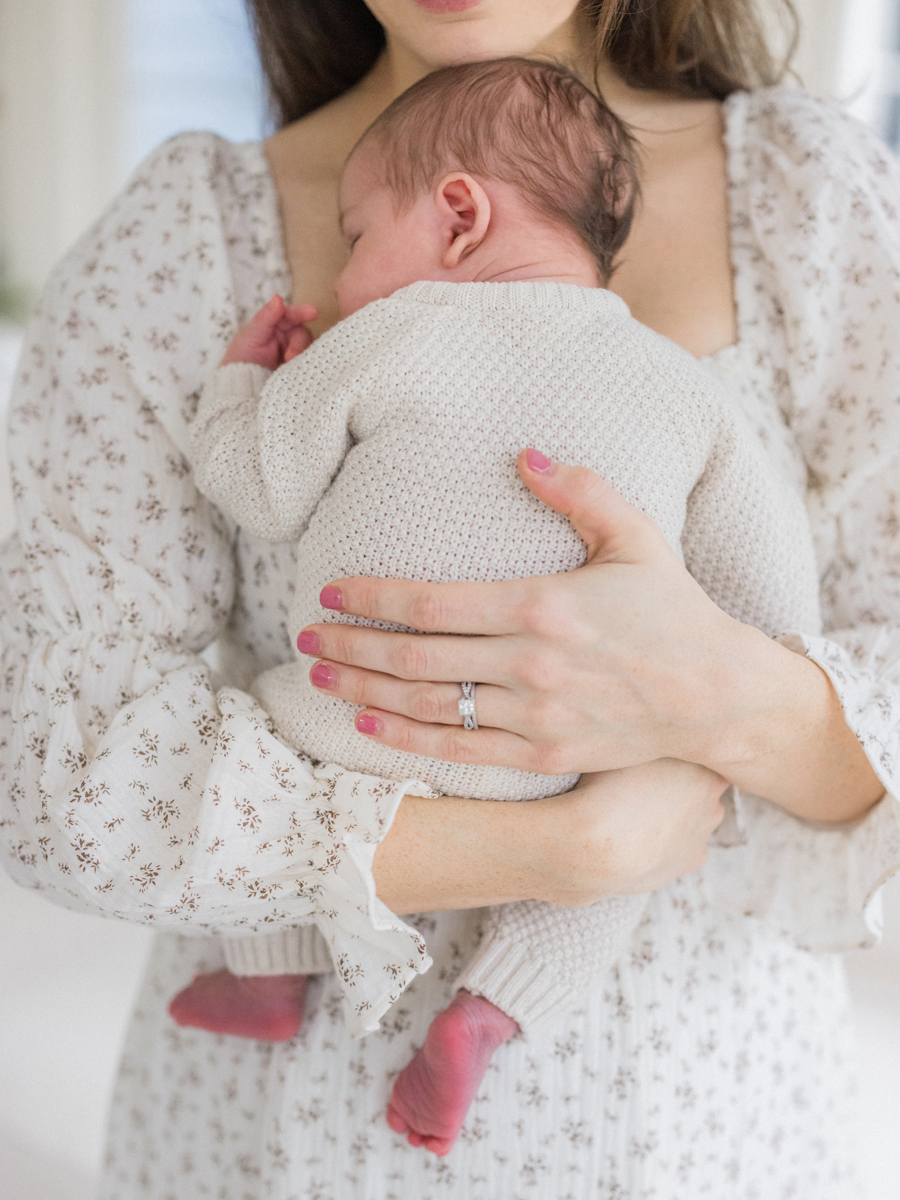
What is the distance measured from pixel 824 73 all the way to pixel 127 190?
254cm

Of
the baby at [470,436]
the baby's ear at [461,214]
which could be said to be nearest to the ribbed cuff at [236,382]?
the baby at [470,436]

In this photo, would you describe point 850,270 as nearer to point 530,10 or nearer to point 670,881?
point 530,10

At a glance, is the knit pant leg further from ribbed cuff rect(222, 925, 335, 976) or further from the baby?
ribbed cuff rect(222, 925, 335, 976)

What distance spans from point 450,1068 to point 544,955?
0.40 ft

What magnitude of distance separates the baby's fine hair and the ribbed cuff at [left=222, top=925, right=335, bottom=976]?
0.69m

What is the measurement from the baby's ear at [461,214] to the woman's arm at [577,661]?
25 centimetres

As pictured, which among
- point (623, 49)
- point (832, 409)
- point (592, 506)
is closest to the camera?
point (592, 506)

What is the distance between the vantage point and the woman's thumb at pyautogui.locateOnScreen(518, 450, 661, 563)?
77 cm

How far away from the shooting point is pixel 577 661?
0.79m

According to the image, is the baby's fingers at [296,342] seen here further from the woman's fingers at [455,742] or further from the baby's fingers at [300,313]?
the woman's fingers at [455,742]

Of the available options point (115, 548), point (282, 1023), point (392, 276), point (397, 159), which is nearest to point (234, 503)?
point (115, 548)

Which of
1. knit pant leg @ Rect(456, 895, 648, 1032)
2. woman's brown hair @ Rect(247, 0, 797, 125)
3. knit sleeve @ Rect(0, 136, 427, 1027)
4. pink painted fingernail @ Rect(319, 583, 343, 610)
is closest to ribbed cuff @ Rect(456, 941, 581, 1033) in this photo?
knit pant leg @ Rect(456, 895, 648, 1032)

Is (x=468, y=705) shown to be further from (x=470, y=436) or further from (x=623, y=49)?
(x=623, y=49)

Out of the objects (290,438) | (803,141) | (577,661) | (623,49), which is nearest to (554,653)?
(577,661)
